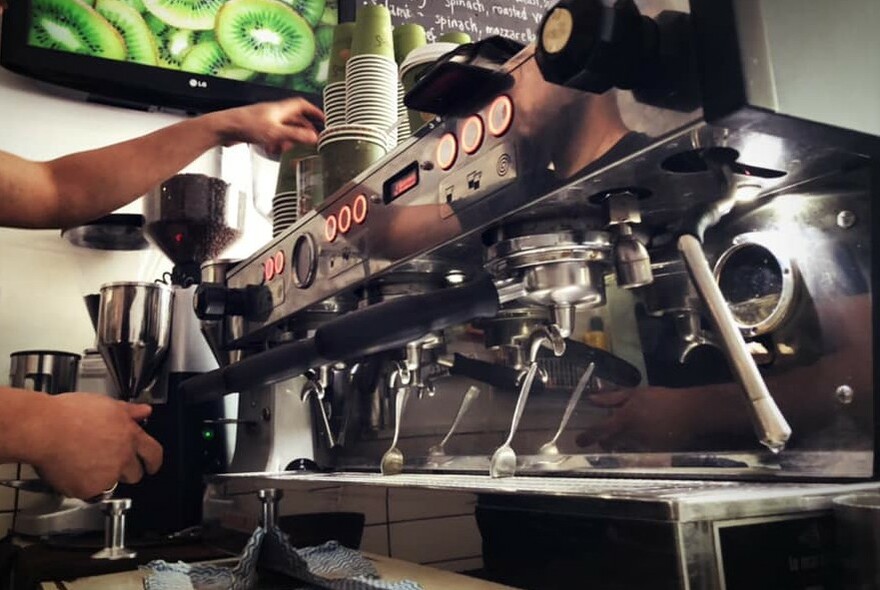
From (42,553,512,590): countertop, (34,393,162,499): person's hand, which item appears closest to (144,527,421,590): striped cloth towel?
(42,553,512,590): countertop

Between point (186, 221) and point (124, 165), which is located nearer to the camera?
point (124, 165)

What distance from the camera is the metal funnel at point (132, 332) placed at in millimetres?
1181

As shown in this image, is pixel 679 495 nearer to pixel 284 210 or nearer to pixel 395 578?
pixel 395 578

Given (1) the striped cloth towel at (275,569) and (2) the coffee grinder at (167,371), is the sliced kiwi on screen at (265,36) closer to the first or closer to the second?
(2) the coffee grinder at (167,371)

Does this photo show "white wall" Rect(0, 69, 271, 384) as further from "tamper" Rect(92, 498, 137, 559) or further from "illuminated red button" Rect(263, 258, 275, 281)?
"illuminated red button" Rect(263, 258, 275, 281)

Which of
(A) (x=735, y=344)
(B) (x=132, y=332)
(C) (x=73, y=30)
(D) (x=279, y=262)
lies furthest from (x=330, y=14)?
(A) (x=735, y=344)

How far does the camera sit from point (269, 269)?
0.92m

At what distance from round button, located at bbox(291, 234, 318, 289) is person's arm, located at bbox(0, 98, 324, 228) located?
1.22 ft

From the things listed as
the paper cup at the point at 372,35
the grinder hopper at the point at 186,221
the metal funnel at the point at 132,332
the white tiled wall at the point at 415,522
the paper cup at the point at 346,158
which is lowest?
the white tiled wall at the point at 415,522

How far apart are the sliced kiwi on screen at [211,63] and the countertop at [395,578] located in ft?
3.37

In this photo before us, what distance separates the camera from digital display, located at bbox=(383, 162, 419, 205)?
62 centimetres

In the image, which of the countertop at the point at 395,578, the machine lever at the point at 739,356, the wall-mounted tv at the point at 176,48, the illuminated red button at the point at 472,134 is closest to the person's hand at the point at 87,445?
the countertop at the point at 395,578

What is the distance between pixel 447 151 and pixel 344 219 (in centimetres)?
18

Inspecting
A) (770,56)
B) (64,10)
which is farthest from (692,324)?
(64,10)
